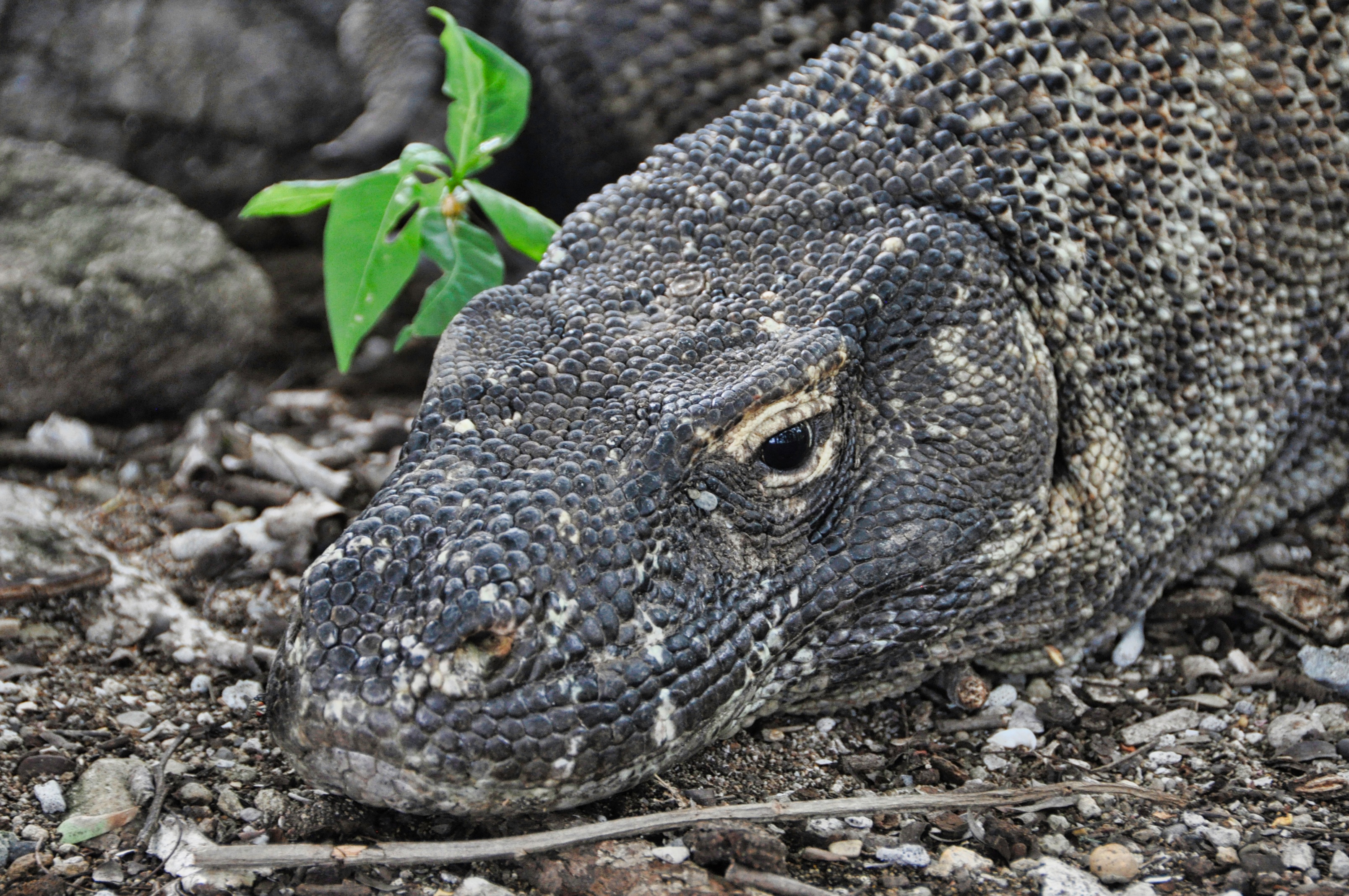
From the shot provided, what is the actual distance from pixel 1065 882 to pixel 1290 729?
0.82 meters

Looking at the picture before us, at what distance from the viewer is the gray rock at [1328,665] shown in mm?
2629

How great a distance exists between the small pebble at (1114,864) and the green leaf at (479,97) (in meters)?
2.20

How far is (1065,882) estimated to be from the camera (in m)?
2.01

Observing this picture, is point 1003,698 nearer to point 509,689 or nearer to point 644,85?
point 509,689

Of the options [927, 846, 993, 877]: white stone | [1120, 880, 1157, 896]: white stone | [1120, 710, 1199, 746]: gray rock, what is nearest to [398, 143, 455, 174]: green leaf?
[927, 846, 993, 877]: white stone

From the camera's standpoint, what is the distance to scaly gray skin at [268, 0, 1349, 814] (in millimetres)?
1945

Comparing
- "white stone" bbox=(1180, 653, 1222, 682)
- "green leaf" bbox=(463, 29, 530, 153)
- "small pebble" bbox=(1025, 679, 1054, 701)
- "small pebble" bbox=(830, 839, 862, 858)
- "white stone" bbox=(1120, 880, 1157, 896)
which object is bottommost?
"small pebble" bbox=(1025, 679, 1054, 701)

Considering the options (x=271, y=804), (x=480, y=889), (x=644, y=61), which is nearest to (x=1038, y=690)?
(x=480, y=889)

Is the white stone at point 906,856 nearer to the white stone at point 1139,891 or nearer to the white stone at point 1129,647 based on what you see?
the white stone at point 1139,891

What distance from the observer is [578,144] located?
4.19m

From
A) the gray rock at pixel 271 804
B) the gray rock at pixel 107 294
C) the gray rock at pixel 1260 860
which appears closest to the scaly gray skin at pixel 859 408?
the gray rock at pixel 271 804

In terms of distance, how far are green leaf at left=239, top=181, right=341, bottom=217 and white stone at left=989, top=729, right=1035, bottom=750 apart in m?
2.08

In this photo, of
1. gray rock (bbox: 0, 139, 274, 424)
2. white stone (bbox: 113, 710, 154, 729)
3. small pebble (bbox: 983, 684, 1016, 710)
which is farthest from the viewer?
gray rock (bbox: 0, 139, 274, 424)

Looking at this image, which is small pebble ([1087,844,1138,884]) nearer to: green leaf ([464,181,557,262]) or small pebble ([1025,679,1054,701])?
small pebble ([1025,679,1054,701])
